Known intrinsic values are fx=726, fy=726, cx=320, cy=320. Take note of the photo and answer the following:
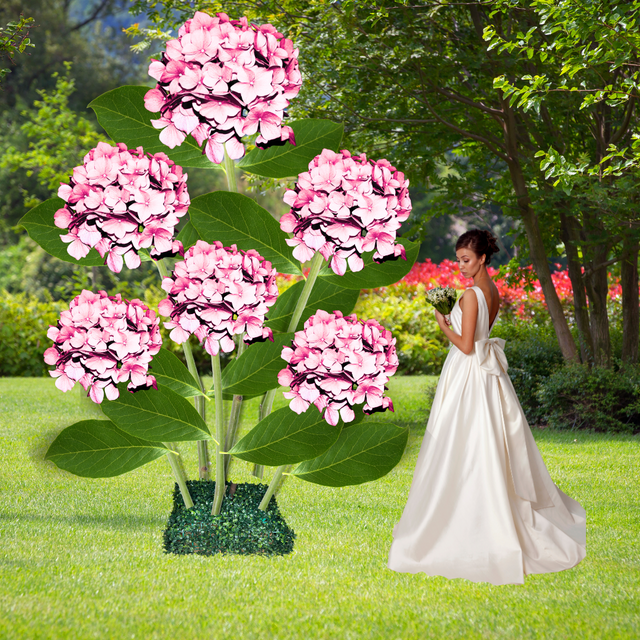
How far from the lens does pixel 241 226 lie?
3584 mm

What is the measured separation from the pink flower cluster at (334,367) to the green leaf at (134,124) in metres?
1.07

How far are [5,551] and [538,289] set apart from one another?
1282 centimetres

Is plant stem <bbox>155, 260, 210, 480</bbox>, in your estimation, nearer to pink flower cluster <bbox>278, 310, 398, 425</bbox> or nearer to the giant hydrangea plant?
the giant hydrangea plant

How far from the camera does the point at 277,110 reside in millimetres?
3236

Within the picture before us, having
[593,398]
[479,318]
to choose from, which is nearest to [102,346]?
[479,318]

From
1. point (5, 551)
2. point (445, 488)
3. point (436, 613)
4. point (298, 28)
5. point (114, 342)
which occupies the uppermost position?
point (298, 28)

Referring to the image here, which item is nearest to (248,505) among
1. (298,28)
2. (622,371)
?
(298,28)

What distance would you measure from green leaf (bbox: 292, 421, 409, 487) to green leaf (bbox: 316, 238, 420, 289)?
0.73 metres

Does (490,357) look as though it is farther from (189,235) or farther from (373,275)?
(189,235)

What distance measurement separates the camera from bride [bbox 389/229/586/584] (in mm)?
3867

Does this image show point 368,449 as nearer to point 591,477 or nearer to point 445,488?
point 445,488

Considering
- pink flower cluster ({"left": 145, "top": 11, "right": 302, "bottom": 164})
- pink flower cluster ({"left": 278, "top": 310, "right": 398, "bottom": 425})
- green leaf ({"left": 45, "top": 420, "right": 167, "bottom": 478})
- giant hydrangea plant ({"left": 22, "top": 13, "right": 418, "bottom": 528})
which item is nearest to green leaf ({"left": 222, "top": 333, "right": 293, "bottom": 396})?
giant hydrangea plant ({"left": 22, "top": 13, "right": 418, "bottom": 528})

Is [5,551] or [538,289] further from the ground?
[538,289]

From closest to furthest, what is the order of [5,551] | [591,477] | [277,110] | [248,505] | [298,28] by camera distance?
[277,110]
[248,505]
[5,551]
[591,477]
[298,28]
